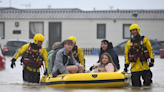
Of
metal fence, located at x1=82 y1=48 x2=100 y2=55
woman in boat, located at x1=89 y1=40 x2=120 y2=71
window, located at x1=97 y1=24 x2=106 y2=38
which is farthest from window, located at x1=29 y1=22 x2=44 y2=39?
woman in boat, located at x1=89 y1=40 x2=120 y2=71

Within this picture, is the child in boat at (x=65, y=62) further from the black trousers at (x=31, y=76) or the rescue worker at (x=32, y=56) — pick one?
the black trousers at (x=31, y=76)

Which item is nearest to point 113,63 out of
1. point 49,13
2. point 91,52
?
point 91,52

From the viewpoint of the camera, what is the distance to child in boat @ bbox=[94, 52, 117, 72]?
9547 millimetres

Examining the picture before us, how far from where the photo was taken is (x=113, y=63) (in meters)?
9.65

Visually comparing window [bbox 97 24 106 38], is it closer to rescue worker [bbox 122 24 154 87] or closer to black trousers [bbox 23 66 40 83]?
black trousers [bbox 23 66 40 83]

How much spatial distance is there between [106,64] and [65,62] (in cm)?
114

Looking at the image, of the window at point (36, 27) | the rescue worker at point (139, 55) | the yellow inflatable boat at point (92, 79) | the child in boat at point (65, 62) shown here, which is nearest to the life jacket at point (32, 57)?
the child in boat at point (65, 62)

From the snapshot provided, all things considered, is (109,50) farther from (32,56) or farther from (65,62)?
(32,56)

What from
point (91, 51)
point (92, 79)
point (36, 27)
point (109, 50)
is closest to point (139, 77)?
point (109, 50)

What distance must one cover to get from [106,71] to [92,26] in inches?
948

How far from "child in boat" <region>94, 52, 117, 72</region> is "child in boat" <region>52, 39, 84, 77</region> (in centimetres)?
70

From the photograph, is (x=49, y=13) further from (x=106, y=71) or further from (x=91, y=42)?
(x=106, y=71)

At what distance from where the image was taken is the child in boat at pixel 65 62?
9258mm

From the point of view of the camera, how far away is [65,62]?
9.48 metres
